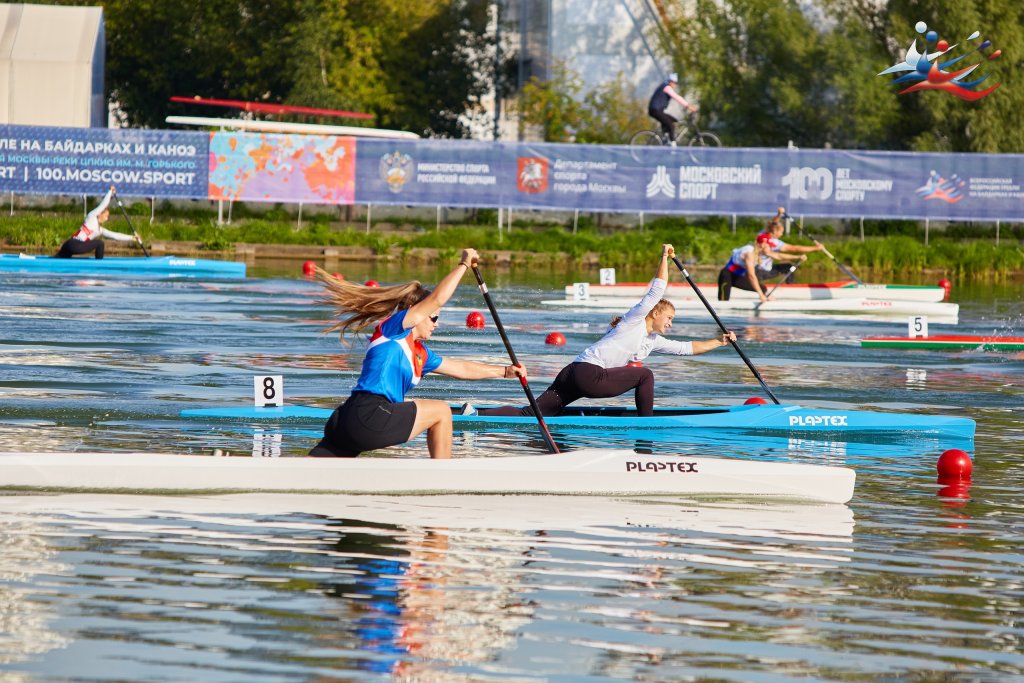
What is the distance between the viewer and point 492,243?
113 feet

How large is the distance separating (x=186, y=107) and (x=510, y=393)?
37.6m

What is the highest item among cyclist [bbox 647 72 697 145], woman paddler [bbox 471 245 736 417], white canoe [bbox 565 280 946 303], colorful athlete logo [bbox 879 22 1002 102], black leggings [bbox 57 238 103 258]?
colorful athlete logo [bbox 879 22 1002 102]

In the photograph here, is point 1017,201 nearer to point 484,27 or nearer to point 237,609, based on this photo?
point 484,27

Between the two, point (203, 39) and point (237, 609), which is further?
point (203, 39)

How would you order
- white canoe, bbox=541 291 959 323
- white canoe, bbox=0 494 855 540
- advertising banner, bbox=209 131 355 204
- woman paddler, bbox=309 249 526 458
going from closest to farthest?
white canoe, bbox=0 494 855 540 → woman paddler, bbox=309 249 526 458 → white canoe, bbox=541 291 959 323 → advertising banner, bbox=209 131 355 204

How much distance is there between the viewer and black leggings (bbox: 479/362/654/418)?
13188 mm

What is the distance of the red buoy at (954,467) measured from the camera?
11.4m

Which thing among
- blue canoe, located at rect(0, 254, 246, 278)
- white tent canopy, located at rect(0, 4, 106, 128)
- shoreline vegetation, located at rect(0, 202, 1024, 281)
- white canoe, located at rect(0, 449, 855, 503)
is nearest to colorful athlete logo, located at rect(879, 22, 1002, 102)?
shoreline vegetation, located at rect(0, 202, 1024, 281)

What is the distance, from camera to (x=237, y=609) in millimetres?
7316

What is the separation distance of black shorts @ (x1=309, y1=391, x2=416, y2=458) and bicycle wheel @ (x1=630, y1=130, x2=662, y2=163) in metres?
24.9

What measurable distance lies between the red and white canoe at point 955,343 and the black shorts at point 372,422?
40.9 ft

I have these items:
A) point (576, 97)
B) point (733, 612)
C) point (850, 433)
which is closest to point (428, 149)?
point (576, 97)

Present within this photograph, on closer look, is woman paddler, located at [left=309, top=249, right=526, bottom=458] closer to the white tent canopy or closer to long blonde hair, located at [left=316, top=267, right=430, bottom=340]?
long blonde hair, located at [left=316, top=267, right=430, bottom=340]

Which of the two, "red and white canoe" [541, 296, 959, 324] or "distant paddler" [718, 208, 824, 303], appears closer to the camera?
"distant paddler" [718, 208, 824, 303]
